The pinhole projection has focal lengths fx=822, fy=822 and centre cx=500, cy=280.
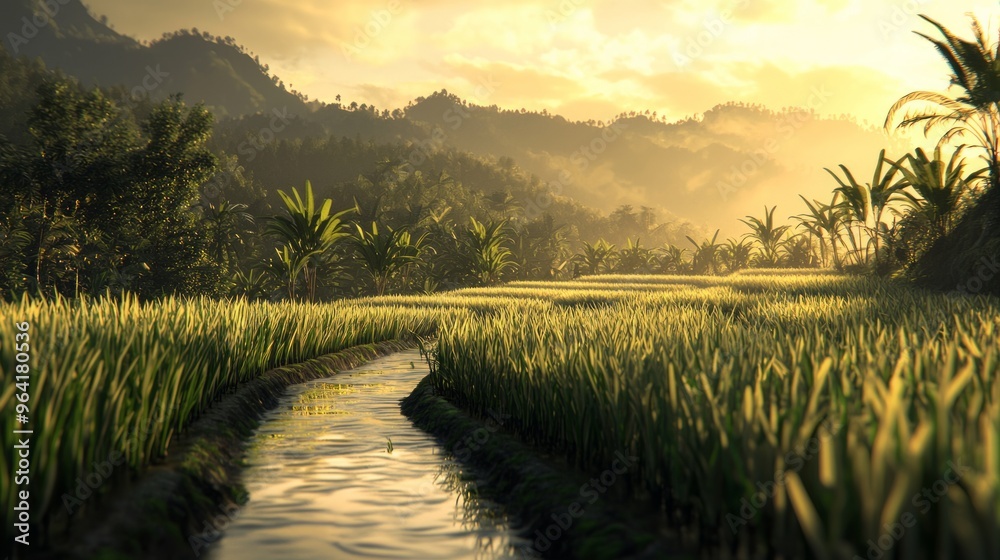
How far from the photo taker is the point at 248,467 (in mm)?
6234

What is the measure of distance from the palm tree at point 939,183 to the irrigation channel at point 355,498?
1654 cm

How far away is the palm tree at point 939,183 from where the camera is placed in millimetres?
19797

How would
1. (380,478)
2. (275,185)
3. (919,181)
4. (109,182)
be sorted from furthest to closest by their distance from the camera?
(275,185) < (109,182) < (919,181) < (380,478)

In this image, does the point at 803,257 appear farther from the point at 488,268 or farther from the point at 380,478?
the point at 380,478

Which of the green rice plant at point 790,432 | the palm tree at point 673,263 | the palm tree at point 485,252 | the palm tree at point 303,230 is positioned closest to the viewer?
the green rice plant at point 790,432

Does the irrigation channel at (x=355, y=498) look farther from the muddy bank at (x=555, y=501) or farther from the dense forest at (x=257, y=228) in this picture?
the dense forest at (x=257, y=228)

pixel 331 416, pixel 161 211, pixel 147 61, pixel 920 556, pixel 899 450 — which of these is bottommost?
pixel 331 416

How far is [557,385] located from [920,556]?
338 cm

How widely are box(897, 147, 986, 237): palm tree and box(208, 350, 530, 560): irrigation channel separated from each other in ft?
54.3

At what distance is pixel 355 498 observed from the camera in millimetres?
5352

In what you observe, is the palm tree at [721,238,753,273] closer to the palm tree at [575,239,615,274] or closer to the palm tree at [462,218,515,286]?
the palm tree at [575,239,615,274]

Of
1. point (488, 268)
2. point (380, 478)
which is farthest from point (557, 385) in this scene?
point (488, 268)

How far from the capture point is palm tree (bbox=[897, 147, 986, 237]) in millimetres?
19797

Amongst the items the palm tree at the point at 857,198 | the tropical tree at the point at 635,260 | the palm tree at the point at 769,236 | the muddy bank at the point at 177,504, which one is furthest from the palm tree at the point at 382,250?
the tropical tree at the point at 635,260
